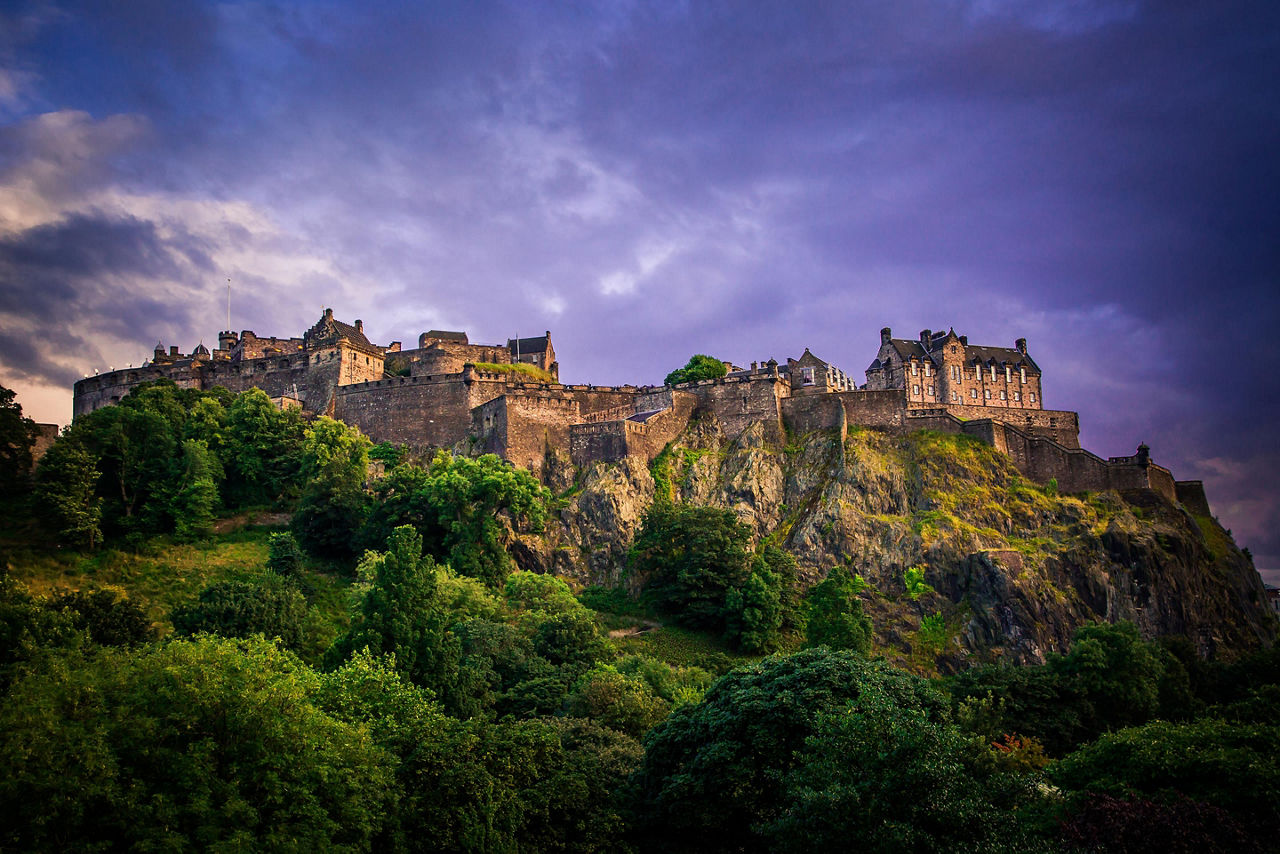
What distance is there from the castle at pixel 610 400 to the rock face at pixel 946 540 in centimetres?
171

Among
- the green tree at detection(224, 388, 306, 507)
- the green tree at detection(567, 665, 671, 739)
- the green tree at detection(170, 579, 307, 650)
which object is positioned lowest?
the green tree at detection(567, 665, 671, 739)

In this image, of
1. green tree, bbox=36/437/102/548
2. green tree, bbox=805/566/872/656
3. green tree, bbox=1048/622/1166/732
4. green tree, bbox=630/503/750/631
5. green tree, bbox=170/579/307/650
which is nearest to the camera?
green tree, bbox=170/579/307/650

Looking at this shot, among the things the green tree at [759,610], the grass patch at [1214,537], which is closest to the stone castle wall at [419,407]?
the green tree at [759,610]

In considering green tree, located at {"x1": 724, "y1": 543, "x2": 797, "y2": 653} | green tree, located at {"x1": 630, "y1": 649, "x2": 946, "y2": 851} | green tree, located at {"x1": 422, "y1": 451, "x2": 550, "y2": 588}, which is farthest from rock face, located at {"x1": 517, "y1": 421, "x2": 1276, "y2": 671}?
green tree, located at {"x1": 630, "y1": 649, "x2": 946, "y2": 851}

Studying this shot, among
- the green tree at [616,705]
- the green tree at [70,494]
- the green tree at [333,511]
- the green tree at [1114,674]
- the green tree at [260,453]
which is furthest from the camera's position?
the green tree at [260,453]

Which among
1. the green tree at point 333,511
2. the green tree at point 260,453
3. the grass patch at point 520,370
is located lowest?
the green tree at point 333,511

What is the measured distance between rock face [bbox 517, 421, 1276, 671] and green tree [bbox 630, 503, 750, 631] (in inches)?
84.3

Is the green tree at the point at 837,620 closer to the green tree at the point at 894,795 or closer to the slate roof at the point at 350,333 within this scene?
the green tree at the point at 894,795

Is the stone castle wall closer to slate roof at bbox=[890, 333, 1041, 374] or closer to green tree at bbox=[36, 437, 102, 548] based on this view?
green tree at bbox=[36, 437, 102, 548]

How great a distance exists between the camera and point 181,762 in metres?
21.3

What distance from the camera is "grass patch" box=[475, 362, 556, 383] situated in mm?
68688

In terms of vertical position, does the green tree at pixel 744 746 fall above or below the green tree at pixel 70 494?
below

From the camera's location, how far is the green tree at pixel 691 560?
2105 inches

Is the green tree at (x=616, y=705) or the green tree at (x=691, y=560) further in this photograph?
the green tree at (x=691, y=560)
